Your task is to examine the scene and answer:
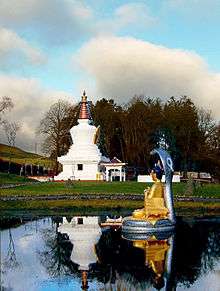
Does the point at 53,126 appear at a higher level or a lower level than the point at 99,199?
higher

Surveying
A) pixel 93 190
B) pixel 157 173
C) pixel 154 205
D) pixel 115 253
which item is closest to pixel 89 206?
pixel 93 190

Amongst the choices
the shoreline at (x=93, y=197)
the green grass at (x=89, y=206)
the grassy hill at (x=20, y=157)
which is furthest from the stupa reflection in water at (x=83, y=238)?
the grassy hill at (x=20, y=157)

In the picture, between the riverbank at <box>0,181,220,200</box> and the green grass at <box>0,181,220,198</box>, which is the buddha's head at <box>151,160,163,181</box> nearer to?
the riverbank at <box>0,181,220,200</box>

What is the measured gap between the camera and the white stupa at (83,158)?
201ft

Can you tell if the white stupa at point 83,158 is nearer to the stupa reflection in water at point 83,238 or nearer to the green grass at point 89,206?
the green grass at point 89,206

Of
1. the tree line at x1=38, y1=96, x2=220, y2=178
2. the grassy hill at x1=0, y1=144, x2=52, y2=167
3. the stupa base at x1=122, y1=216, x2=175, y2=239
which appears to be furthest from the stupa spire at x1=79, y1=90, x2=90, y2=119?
the stupa base at x1=122, y1=216, x2=175, y2=239

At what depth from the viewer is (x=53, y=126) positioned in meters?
77.8

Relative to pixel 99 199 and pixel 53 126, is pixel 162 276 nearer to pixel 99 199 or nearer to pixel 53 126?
pixel 99 199

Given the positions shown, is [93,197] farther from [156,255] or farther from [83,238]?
[156,255]

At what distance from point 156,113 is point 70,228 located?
4914 cm

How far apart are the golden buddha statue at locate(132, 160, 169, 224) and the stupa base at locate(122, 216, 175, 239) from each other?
0.29 metres

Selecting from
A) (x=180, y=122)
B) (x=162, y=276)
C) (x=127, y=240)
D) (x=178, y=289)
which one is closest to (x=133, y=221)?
(x=127, y=240)

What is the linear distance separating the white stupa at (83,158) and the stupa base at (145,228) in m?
35.5

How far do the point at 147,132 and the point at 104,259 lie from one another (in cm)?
5695
